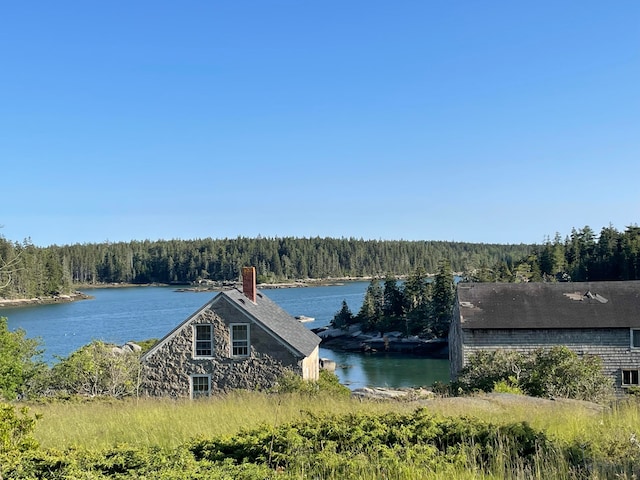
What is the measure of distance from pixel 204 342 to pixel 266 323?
2823mm

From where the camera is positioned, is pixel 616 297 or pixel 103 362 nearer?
pixel 103 362

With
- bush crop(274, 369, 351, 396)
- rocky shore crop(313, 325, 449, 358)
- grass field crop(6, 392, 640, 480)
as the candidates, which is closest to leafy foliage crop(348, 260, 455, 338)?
rocky shore crop(313, 325, 449, 358)

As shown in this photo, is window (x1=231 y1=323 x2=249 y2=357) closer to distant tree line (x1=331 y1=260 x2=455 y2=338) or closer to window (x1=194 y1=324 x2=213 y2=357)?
window (x1=194 y1=324 x2=213 y2=357)

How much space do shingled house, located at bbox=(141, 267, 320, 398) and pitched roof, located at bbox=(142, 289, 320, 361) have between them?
4cm

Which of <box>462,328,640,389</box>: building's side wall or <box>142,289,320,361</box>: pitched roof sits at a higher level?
<box>142,289,320,361</box>: pitched roof

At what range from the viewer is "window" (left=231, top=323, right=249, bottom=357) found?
2634cm

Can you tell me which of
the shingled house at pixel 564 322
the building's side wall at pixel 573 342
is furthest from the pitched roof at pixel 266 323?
the shingled house at pixel 564 322

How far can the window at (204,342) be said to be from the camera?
2648 centimetres

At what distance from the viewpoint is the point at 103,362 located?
28531 mm

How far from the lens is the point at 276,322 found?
28141mm

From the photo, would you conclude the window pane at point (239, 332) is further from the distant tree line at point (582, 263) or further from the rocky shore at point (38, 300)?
the rocky shore at point (38, 300)

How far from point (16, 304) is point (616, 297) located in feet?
385

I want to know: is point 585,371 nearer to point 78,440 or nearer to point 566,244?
point 78,440

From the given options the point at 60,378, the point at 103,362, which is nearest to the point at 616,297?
the point at 103,362
